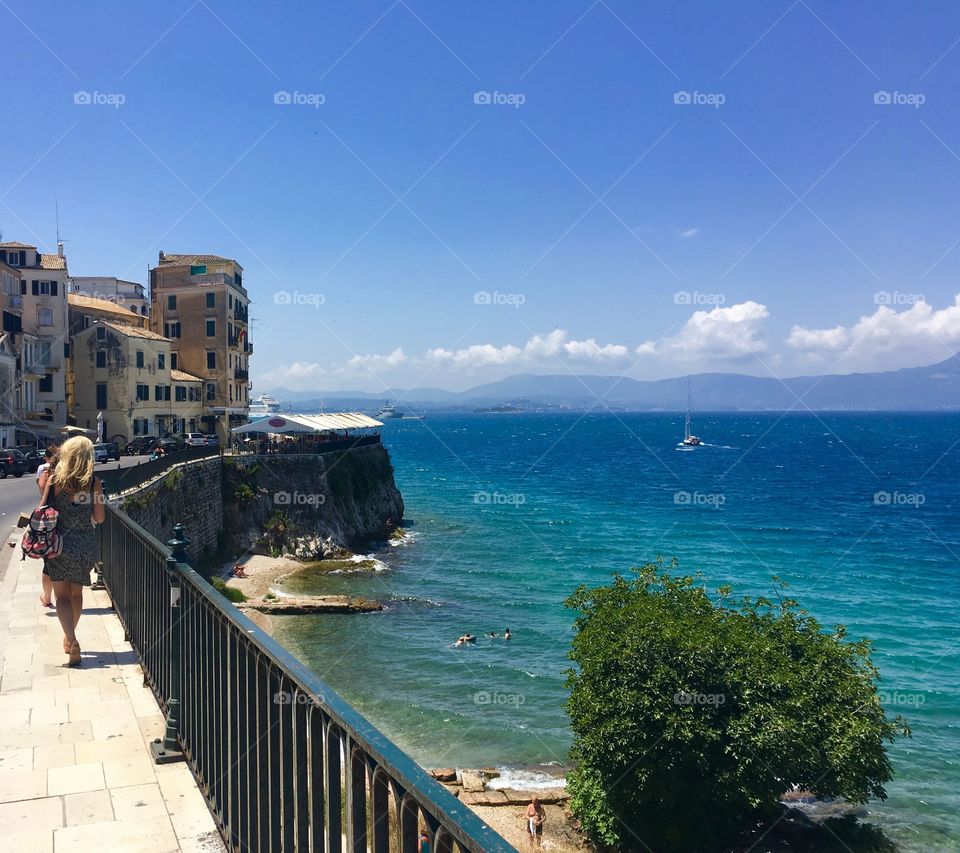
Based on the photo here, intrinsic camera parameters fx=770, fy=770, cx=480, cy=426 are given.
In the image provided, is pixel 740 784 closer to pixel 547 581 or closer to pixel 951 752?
pixel 951 752

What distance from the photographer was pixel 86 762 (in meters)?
5.45

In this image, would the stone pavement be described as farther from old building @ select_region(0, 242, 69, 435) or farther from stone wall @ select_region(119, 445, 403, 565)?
old building @ select_region(0, 242, 69, 435)

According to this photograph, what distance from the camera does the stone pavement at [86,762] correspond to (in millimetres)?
4473

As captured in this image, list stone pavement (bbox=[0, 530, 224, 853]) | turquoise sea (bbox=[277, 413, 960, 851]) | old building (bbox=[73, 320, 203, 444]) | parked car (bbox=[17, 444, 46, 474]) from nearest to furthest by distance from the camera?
1. stone pavement (bbox=[0, 530, 224, 853])
2. turquoise sea (bbox=[277, 413, 960, 851])
3. parked car (bbox=[17, 444, 46, 474])
4. old building (bbox=[73, 320, 203, 444])

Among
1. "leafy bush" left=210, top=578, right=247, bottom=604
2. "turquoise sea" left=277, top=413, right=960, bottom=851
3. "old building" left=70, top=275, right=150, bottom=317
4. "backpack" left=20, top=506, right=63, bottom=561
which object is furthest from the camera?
"old building" left=70, top=275, right=150, bottom=317

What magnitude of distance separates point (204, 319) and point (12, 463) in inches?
986

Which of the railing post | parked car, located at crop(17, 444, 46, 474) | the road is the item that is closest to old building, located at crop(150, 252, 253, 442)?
parked car, located at crop(17, 444, 46, 474)

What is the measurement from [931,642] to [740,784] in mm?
21829

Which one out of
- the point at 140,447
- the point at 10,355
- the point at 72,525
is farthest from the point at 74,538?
the point at 10,355

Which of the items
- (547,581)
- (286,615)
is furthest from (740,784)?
(547,581)

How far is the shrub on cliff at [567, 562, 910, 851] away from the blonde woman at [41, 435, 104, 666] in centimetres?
1151

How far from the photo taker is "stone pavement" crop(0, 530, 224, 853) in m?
4.47

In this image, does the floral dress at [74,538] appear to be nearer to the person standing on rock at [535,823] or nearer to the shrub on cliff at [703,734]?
the shrub on cliff at [703,734]

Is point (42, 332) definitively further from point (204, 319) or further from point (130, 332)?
point (204, 319)
